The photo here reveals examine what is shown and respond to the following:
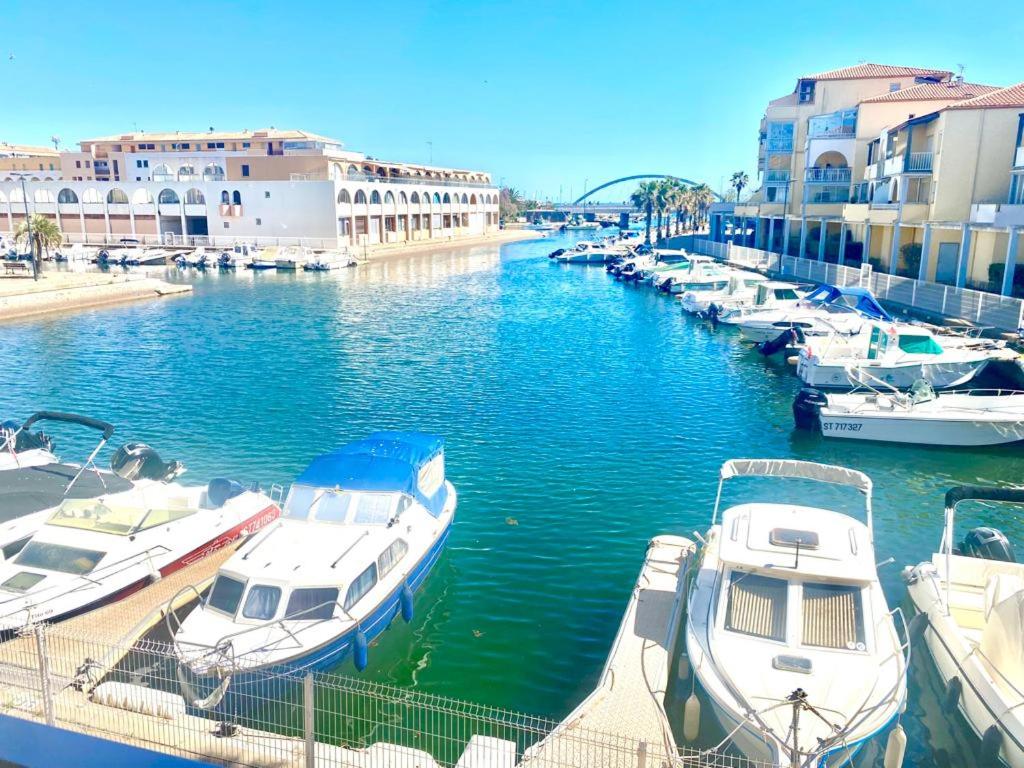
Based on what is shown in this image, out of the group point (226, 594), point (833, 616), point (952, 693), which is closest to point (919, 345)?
point (952, 693)

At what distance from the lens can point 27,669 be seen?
10047mm

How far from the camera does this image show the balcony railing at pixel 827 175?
6362cm

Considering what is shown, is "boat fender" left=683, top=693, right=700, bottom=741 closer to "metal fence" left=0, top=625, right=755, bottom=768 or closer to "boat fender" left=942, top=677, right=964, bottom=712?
"metal fence" left=0, top=625, right=755, bottom=768

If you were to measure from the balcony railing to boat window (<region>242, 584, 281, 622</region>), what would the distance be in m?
61.8

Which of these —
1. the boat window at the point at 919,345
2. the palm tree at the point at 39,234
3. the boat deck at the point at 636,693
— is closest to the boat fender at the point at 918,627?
the boat deck at the point at 636,693

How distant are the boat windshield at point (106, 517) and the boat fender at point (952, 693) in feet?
45.5

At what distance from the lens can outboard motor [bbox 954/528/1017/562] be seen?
15.5 m

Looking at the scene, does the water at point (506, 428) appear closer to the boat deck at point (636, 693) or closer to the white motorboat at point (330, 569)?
the white motorboat at point (330, 569)

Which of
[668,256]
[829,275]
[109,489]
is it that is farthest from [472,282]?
[109,489]

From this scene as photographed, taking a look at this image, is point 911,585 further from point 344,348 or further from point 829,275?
point 829,275

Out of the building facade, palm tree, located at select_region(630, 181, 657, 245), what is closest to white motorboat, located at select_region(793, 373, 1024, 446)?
the building facade

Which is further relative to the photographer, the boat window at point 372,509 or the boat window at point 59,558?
the boat window at point 372,509

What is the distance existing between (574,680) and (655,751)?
12.3 feet

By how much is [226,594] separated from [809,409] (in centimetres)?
1927
